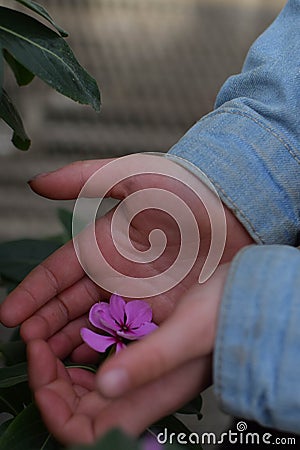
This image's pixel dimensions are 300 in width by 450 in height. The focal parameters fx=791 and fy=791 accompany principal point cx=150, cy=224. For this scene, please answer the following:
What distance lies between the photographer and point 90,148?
11.6 ft

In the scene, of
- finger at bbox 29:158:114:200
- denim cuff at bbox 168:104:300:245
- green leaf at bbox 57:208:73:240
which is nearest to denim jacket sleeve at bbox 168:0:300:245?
denim cuff at bbox 168:104:300:245

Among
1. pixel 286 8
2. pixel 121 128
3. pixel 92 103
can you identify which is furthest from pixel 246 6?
pixel 92 103

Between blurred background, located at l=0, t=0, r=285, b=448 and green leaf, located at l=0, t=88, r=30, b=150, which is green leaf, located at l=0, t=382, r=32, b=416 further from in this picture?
blurred background, located at l=0, t=0, r=285, b=448

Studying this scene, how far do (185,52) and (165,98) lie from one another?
32.4 inches

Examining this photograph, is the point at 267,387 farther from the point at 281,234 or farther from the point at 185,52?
the point at 185,52

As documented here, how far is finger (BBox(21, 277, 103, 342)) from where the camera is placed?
92 centimetres

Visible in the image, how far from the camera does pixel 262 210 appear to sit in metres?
0.99

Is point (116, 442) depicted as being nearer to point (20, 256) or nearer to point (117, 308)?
point (117, 308)

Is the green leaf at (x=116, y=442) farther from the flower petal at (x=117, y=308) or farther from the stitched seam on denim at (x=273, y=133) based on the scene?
the stitched seam on denim at (x=273, y=133)

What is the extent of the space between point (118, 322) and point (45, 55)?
315 millimetres

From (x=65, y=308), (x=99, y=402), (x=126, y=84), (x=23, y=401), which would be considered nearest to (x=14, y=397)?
(x=23, y=401)

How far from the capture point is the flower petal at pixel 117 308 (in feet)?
3.04

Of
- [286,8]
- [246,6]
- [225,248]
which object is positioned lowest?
[246,6]

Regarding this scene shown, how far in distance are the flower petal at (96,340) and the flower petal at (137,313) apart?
3cm
